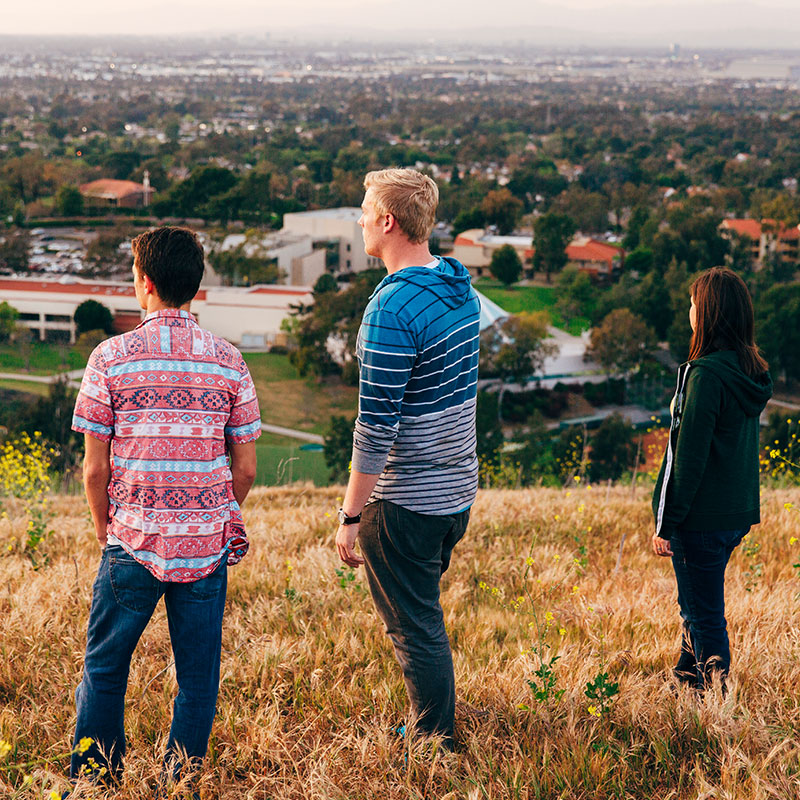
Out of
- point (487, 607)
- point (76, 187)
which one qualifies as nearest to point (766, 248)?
point (76, 187)

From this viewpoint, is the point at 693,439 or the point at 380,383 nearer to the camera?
the point at 380,383

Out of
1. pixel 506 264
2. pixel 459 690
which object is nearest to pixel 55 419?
pixel 459 690

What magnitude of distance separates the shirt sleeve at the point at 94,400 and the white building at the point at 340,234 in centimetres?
3525

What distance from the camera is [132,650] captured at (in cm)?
183

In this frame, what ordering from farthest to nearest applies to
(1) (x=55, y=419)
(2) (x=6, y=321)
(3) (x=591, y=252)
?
(3) (x=591, y=252)
(2) (x=6, y=321)
(1) (x=55, y=419)

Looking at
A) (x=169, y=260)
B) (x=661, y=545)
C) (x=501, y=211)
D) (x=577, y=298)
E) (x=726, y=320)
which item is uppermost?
(x=169, y=260)

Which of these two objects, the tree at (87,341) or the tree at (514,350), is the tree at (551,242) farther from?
the tree at (87,341)

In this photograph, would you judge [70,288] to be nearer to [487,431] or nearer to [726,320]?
[487,431]

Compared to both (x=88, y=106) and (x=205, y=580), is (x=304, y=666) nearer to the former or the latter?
(x=205, y=580)

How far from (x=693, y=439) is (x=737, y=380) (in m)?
0.17

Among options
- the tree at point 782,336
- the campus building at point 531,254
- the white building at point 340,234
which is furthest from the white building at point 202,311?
the tree at point 782,336

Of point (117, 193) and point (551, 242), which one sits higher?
point (117, 193)

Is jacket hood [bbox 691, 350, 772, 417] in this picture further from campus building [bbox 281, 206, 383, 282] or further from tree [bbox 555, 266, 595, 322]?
campus building [bbox 281, 206, 383, 282]

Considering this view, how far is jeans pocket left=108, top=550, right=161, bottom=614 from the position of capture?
180 cm
